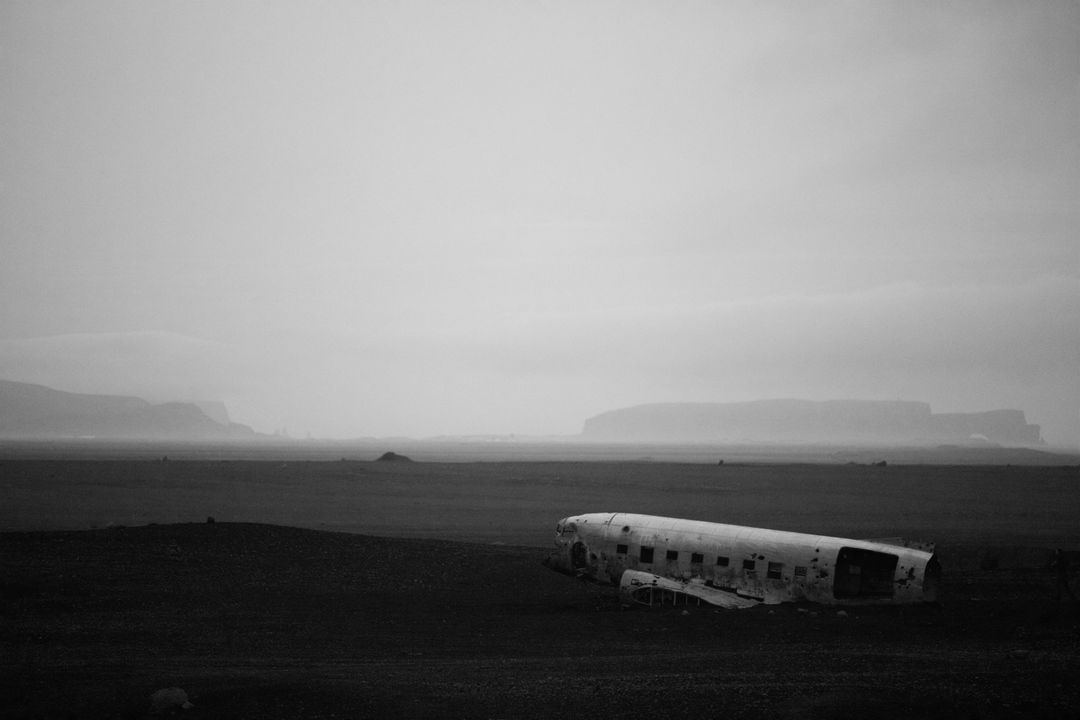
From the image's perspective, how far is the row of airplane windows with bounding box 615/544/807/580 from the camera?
79.2ft

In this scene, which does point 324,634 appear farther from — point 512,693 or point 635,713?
point 635,713

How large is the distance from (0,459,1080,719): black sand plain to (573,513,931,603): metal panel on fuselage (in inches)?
27.2

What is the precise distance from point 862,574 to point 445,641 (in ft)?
40.4

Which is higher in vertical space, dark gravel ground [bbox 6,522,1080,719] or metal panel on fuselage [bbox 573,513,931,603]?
metal panel on fuselage [bbox 573,513,931,603]

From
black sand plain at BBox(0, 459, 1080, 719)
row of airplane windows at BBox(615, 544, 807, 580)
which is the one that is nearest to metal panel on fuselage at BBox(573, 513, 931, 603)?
row of airplane windows at BBox(615, 544, 807, 580)

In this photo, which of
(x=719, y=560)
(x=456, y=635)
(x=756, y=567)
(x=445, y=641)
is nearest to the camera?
(x=445, y=641)

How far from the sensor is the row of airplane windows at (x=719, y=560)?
2414cm

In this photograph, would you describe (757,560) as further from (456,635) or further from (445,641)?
(445,641)

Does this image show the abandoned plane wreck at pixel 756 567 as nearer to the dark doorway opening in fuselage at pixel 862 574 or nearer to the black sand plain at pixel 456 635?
the dark doorway opening in fuselage at pixel 862 574

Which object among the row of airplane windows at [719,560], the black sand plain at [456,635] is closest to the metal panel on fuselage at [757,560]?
the row of airplane windows at [719,560]

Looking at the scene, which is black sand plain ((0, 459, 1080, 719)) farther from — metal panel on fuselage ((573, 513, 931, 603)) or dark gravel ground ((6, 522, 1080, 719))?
metal panel on fuselage ((573, 513, 931, 603))

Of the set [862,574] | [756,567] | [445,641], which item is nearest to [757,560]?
[756,567]

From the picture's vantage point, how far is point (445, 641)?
65.6 ft

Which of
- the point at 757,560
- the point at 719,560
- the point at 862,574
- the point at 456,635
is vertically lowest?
the point at 456,635
